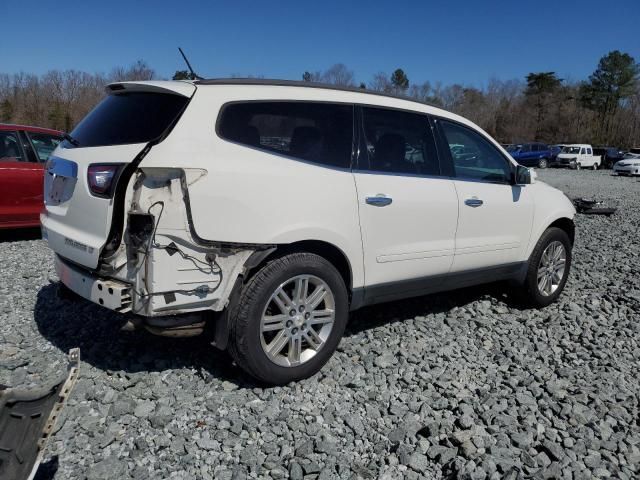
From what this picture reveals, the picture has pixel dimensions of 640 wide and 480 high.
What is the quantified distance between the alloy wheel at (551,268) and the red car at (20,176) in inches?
255

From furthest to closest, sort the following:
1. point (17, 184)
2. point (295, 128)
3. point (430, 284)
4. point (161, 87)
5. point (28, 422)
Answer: point (17, 184)
point (430, 284)
point (295, 128)
point (161, 87)
point (28, 422)

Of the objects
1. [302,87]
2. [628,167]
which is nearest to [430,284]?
[302,87]

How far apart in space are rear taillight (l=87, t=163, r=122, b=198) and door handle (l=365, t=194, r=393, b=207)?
1599 millimetres

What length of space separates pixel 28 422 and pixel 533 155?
40.5 metres

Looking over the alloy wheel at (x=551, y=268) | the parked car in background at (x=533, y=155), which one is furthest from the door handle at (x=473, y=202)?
the parked car in background at (x=533, y=155)

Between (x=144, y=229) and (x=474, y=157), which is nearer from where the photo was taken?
(x=144, y=229)

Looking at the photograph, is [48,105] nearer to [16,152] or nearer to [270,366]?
[16,152]

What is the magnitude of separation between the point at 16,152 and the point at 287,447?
6.41 m

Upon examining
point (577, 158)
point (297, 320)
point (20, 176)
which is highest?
point (20, 176)

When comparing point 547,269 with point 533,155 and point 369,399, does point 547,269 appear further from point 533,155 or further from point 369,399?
point 533,155

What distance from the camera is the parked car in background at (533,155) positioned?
38.4 metres

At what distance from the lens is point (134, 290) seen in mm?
2912

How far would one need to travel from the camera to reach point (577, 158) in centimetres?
3853

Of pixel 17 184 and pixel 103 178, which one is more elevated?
pixel 103 178
